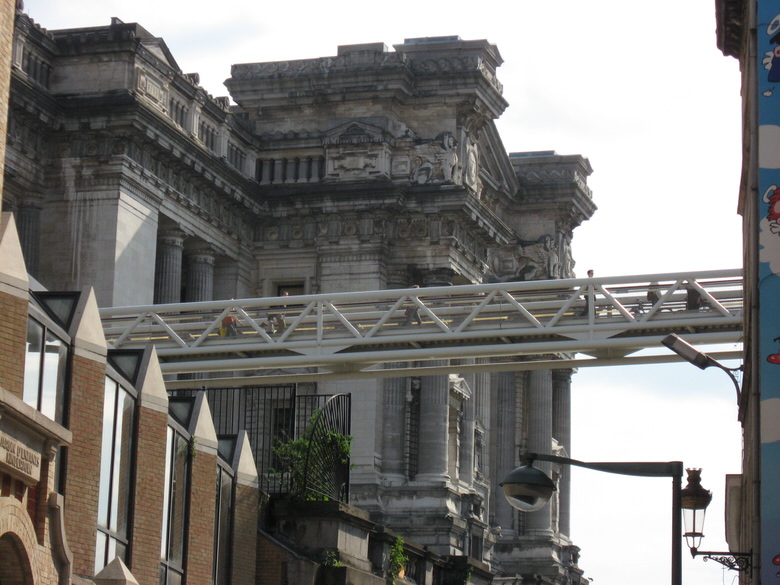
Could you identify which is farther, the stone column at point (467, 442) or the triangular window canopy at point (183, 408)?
the stone column at point (467, 442)

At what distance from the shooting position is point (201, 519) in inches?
1545

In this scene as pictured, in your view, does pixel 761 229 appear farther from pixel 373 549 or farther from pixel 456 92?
pixel 456 92

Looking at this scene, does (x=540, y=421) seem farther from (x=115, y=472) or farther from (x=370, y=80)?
(x=115, y=472)

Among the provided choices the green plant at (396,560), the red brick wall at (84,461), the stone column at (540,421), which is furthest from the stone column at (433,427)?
the red brick wall at (84,461)

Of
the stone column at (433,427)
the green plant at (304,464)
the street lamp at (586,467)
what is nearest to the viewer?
the street lamp at (586,467)

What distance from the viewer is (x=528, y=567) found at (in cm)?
9181

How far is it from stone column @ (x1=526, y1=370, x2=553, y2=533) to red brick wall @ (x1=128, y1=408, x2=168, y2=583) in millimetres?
56762

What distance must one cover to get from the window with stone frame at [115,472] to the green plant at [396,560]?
41.5ft

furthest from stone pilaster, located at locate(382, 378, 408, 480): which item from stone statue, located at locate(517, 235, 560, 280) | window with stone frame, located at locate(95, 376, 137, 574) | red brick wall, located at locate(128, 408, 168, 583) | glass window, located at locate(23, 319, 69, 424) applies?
glass window, located at locate(23, 319, 69, 424)

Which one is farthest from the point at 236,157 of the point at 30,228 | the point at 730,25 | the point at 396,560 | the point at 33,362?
the point at 33,362

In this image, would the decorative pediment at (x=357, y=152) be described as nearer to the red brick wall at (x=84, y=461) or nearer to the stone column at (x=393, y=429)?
the stone column at (x=393, y=429)

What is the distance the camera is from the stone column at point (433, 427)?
Answer: 75.2 meters

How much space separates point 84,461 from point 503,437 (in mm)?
60716

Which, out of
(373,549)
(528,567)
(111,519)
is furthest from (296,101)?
(111,519)
